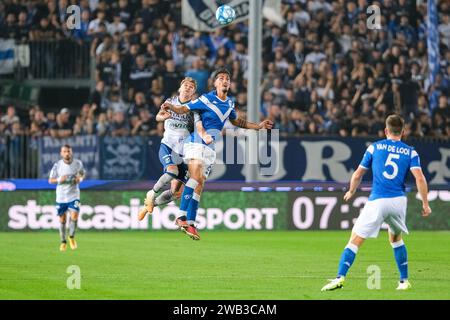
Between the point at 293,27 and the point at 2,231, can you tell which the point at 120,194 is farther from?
the point at 293,27

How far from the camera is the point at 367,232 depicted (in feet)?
46.3

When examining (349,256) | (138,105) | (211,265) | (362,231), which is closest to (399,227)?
(362,231)

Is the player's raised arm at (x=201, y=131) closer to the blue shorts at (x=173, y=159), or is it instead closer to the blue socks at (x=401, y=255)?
the blue shorts at (x=173, y=159)

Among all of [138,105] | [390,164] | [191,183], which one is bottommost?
[191,183]

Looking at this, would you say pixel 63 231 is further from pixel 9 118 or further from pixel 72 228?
pixel 9 118

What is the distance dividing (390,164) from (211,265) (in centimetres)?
534

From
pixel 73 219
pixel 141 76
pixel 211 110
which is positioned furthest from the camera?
pixel 141 76

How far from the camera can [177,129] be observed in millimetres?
17922

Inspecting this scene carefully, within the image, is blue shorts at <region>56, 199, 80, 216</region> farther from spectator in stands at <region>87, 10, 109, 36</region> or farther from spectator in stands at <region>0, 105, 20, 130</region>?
spectator in stands at <region>87, 10, 109, 36</region>

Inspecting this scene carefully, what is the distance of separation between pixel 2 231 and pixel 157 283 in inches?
477

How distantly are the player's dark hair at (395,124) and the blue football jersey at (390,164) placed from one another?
20 centimetres

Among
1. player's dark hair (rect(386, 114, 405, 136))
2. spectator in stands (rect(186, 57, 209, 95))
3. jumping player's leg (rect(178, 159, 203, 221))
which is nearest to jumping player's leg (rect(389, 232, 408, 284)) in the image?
player's dark hair (rect(386, 114, 405, 136))

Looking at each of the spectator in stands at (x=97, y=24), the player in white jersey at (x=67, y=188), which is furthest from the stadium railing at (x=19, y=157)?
the spectator in stands at (x=97, y=24)

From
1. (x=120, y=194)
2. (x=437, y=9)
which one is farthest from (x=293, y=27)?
(x=120, y=194)
